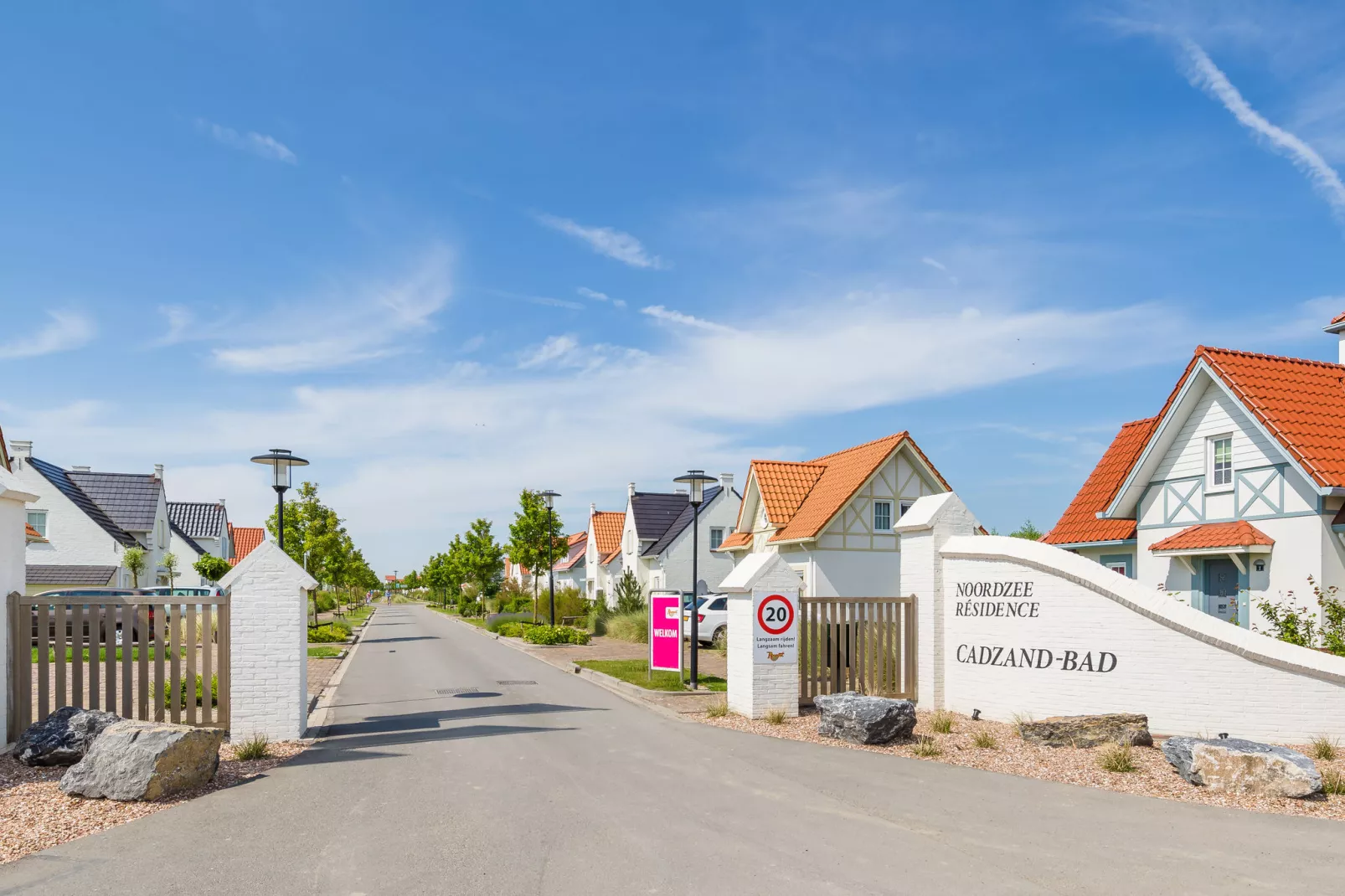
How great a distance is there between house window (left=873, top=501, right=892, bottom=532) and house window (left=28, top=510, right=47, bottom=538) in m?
36.8

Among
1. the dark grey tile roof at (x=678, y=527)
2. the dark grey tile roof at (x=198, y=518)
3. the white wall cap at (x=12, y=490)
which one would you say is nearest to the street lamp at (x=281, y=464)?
the white wall cap at (x=12, y=490)

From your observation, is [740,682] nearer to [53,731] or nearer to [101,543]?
[53,731]

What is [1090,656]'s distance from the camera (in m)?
12.0

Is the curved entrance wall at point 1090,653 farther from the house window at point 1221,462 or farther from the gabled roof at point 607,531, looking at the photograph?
the gabled roof at point 607,531

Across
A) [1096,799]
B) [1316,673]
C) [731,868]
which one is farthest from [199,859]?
[1316,673]

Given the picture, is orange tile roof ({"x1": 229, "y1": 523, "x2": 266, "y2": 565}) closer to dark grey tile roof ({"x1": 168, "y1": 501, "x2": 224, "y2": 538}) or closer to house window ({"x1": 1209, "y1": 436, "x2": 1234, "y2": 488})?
dark grey tile roof ({"x1": 168, "y1": 501, "x2": 224, "y2": 538})

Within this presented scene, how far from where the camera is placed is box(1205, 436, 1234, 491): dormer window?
1917 centimetres

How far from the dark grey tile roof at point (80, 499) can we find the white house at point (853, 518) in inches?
1253

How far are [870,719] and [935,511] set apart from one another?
3.90 m

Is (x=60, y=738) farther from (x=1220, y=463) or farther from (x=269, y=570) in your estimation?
(x=1220, y=463)

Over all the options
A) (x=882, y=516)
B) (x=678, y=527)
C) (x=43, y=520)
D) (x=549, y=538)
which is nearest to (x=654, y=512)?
(x=678, y=527)

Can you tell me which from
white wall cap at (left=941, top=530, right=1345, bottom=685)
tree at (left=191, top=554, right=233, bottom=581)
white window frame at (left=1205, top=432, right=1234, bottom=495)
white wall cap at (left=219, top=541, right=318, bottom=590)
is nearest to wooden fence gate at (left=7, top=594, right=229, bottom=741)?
white wall cap at (left=219, top=541, right=318, bottom=590)

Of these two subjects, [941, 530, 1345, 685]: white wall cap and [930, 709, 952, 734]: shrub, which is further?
[930, 709, 952, 734]: shrub

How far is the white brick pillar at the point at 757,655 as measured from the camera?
44.2 feet
